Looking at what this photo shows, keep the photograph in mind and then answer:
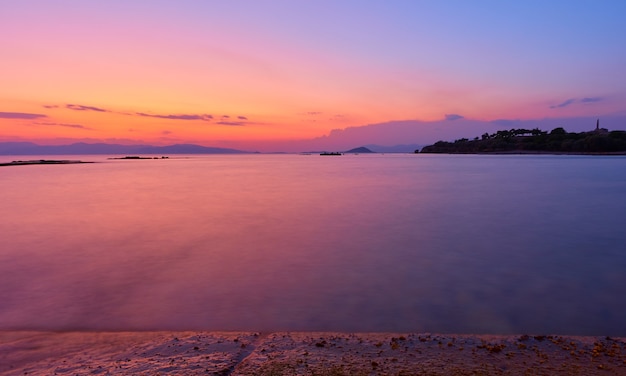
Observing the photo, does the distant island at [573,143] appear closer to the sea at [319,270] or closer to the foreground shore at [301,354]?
the sea at [319,270]

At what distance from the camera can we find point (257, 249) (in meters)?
13.3

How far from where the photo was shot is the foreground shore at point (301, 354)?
16.6 ft

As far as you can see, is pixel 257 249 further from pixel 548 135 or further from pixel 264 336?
pixel 548 135

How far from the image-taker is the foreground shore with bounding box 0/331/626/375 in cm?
505

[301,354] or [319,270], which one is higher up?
[301,354]

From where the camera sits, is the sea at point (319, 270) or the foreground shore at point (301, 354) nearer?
the foreground shore at point (301, 354)

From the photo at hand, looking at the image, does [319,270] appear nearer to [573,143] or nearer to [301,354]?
[301,354]

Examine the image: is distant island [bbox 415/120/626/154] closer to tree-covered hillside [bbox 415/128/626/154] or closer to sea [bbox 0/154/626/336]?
tree-covered hillside [bbox 415/128/626/154]

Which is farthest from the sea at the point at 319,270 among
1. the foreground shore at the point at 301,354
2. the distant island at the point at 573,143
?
the distant island at the point at 573,143

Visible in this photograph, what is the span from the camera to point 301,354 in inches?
219

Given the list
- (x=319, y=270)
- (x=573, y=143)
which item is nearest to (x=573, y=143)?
(x=573, y=143)

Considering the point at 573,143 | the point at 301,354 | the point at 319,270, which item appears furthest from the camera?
the point at 573,143

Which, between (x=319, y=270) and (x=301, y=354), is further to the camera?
(x=319, y=270)

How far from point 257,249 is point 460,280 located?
21.4 ft
